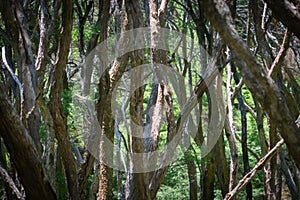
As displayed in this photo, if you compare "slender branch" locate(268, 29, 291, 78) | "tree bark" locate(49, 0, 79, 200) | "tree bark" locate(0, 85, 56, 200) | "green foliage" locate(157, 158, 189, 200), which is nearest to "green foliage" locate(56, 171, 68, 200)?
"green foliage" locate(157, 158, 189, 200)

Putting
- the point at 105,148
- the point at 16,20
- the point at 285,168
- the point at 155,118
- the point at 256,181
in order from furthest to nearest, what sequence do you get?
1. the point at 256,181
2. the point at 285,168
3. the point at 105,148
4. the point at 155,118
5. the point at 16,20

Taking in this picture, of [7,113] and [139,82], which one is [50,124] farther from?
[7,113]

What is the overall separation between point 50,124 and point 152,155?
3.10 ft

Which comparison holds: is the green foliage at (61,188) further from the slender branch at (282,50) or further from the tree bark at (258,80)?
the tree bark at (258,80)

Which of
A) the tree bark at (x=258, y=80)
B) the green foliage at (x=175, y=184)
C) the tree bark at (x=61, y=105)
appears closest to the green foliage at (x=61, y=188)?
the green foliage at (x=175, y=184)

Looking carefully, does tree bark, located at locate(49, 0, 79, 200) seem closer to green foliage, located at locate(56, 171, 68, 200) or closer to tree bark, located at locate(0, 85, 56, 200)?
tree bark, located at locate(0, 85, 56, 200)

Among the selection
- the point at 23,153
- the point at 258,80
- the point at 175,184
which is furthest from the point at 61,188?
the point at 258,80

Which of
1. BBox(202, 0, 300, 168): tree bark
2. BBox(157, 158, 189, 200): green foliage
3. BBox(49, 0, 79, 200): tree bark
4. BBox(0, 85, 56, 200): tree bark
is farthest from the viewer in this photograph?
BBox(157, 158, 189, 200): green foliage

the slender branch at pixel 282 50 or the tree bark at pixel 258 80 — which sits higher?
the slender branch at pixel 282 50

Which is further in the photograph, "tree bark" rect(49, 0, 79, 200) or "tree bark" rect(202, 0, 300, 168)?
"tree bark" rect(49, 0, 79, 200)

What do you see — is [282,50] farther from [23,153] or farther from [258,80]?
[23,153]

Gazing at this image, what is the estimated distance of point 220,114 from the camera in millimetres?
8047

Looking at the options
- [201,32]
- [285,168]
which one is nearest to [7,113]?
[201,32]

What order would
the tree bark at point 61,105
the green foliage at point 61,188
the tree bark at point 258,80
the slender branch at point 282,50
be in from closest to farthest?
the tree bark at point 258,80
the slender branch at point 282,50
the tree bark at point 61,105
the green foliage at point 61,188
